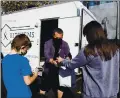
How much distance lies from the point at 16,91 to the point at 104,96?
1.00 metres

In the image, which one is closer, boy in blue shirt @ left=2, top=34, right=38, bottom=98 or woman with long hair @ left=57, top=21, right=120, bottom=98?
woman with long hair @ left=57, top=21, right=120, bottom=98

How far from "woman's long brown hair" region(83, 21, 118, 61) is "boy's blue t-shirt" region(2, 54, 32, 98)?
71 centimetres

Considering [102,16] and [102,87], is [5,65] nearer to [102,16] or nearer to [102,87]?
[102,87]

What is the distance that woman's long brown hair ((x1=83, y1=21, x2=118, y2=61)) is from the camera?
10.6ft

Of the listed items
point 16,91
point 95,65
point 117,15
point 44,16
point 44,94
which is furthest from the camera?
point 44,16

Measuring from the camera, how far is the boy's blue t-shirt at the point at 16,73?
3369 mm

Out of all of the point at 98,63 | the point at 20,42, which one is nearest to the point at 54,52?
the point at 20,42

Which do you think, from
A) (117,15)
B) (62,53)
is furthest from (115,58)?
(117,15)

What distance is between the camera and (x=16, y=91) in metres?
3.48

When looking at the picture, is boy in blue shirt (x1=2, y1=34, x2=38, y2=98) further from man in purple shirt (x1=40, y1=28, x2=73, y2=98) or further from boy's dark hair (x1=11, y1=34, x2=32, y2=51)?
man in purple shirt (x1=40, y1=28, x2=73, y2=98)

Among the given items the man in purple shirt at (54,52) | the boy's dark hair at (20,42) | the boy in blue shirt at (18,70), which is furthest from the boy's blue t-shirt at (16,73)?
the man in purple shirt at (54,52)

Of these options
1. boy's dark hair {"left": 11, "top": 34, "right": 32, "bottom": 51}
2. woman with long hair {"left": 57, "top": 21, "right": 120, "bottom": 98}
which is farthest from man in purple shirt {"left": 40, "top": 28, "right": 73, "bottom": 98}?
woman with long hair {"left": 57, "top": 21, "right": 120, "bottom": 98}

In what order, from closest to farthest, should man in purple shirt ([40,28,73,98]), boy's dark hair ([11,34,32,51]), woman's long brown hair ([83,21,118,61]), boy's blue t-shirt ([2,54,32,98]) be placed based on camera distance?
woman's long brown hair ([83,21,118,61]) → boy's blue t-shirt ([2,54,32,98]) → boy's dark hair ([11,34,32,51]) → man in purple shirt ([40,28,73,98])

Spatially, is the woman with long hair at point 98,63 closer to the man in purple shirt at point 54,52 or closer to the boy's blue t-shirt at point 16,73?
the boy's blue t-shirt at point 16,73
